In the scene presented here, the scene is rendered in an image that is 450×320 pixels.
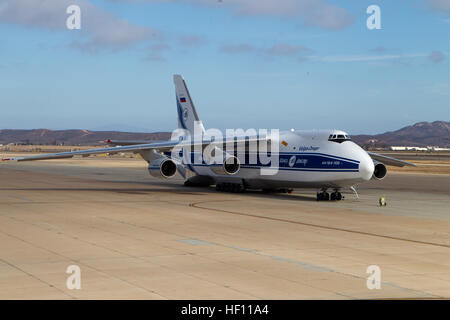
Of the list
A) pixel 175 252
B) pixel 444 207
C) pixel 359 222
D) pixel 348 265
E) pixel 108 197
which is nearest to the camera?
pixel 348 265

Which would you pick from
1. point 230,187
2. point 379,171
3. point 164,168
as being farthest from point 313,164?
point 164,168

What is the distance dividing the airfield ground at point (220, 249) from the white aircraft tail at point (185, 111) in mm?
10135

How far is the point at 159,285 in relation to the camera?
9695 mm

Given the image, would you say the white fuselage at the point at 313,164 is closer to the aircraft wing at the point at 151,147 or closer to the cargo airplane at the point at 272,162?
the cargo airplane at the point at 272,162

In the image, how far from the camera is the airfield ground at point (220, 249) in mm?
9594

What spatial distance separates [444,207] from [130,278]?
17.1m

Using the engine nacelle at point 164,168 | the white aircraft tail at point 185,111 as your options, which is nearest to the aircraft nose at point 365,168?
the engine nacelle at point 164,168

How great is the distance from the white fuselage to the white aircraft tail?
5.65 meters

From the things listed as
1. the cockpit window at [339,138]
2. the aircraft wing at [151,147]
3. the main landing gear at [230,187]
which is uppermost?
the cockpit window at [339,138]

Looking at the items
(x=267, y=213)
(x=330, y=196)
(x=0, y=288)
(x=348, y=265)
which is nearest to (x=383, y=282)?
(x=348, y=265)

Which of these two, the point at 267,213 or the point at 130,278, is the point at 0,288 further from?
the point at 267,213

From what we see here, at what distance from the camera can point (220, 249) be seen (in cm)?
1334

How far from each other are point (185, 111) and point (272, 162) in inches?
345

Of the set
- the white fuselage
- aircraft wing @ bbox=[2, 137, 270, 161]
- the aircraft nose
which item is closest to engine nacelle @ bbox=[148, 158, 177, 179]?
aircraft wing @ bbox=[2, 137, 270, 161]
